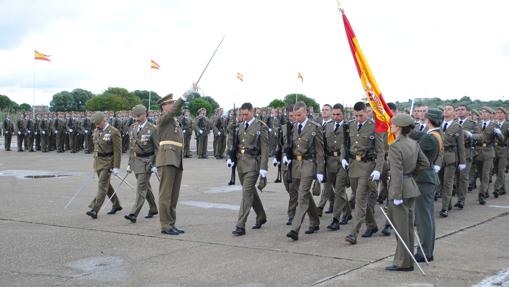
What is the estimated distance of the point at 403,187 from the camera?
7.27 m

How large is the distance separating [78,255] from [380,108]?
520cm

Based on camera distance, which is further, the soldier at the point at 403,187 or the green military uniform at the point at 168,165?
the green military uniform at the point at 168,165

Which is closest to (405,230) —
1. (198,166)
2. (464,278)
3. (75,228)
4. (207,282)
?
(464,278)

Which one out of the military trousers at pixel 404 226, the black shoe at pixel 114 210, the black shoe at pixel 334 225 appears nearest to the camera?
the military trousers at pixel 404 226

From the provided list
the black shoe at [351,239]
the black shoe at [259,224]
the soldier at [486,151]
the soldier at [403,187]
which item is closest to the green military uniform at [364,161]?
the black shoe at [351,239]

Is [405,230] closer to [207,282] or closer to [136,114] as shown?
[207,282]

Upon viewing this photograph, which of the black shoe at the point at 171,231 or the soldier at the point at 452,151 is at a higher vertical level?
the soldier at the point at 452,151

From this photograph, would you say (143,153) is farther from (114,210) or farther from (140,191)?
(114,210)

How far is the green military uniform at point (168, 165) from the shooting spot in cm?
955

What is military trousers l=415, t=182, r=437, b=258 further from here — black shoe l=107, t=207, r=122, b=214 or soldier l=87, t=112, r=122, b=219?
black shoe l=107, t=207, r=122, b=214

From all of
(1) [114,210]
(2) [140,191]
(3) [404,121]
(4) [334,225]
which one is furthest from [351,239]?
(1) [114,210]

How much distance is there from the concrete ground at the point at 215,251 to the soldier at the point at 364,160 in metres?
0.48

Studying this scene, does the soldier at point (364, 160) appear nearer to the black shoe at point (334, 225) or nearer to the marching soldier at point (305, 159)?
the marching soldier at point (305, 159)

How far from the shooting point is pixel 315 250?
831 centimetres
